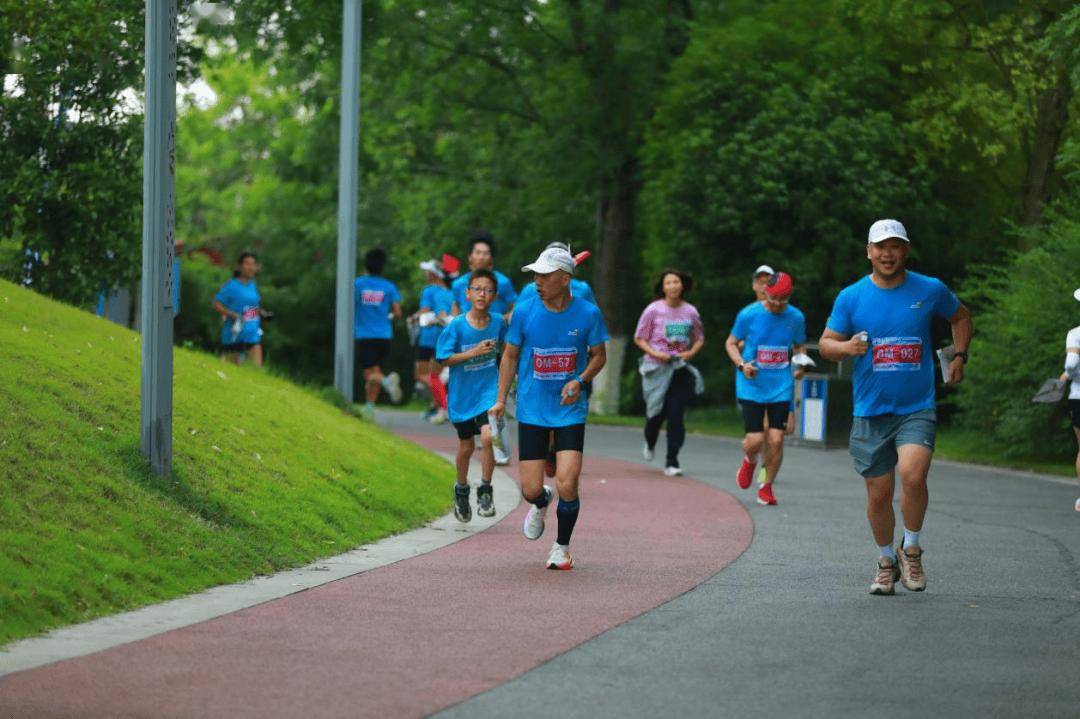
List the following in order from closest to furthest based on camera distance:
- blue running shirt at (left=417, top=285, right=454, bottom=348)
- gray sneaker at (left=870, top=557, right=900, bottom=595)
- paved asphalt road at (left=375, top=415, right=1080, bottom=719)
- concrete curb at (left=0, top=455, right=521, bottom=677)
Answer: paved asphalt road at (left=375, top=415, right=1080, bottom=719)
concrete curb at (left=0, top=455, right=521, bottom=677)
gray sneaker at (left=870, top=557, right=900, bottom=595)
blue running shirt at (left=417, top=285, right=454, bottom=348)

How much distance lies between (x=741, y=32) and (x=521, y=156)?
18.8 feet

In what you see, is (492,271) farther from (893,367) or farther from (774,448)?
(893,367)

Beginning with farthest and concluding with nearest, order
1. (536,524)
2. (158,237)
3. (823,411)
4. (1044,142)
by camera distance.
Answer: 1. (1044,142)
2. (823,411)
3. (158,237)
4. (536,524)

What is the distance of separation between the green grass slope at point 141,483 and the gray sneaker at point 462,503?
0.33 metres

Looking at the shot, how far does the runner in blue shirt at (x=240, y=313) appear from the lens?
22969 mm

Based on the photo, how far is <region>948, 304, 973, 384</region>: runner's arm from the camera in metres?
9.55

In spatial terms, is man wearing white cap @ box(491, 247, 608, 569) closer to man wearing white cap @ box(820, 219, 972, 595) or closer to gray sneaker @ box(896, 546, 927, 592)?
man wearing white cap @ box(820, 219, 972, 595)

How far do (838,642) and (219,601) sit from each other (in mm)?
2993

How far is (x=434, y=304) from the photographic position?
22547 millimetres

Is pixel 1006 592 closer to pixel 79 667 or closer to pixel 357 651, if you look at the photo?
pixel 357 651

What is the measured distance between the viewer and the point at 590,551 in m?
11.6

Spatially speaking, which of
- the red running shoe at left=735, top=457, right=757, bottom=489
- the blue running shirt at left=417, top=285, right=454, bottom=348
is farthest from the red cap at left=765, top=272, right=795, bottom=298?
the blue running shirt at left=417, top=285, right=454, bottom=348

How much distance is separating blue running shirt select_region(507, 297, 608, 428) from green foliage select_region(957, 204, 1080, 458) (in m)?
11.4

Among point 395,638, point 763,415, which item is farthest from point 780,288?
point 395,638
